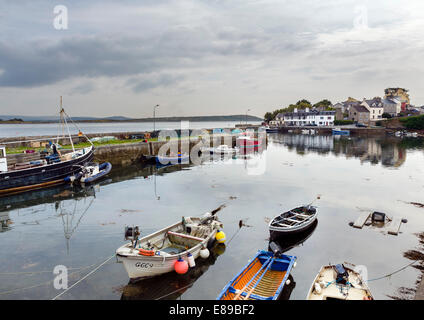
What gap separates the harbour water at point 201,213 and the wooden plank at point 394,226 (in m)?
0.56

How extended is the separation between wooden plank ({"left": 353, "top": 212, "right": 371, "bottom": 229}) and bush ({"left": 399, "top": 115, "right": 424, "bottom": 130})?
347 ft

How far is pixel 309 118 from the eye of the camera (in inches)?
5335

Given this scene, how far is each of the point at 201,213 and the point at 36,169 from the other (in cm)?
1933

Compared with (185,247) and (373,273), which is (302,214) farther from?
(185,247)

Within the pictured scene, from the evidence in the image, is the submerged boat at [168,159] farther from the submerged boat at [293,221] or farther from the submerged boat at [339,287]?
the submerged boat at [339,287]

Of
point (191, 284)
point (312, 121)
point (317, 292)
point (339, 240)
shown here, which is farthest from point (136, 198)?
point (312, 121)

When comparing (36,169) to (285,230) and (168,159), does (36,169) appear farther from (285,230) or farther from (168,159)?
(285,230)

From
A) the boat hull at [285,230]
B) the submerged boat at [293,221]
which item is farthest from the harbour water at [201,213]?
the submerged boat at [293,221]

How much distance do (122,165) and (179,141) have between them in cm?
1495

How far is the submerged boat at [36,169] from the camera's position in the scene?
28.0 meters

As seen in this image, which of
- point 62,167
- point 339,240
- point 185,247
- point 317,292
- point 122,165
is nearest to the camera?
point 317,292

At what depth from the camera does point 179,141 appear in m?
55.5

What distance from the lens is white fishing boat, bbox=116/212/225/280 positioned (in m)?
12.0

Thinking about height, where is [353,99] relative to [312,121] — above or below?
above
